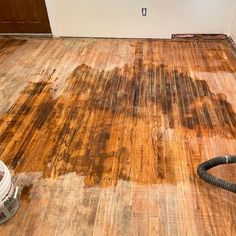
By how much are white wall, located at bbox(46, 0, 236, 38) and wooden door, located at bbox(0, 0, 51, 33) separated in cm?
14

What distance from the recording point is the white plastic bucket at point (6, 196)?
1374 millimetres

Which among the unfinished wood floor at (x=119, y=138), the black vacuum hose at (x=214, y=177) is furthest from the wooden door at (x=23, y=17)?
the black vacuum hose at (x=214, y=177)

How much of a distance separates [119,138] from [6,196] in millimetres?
936

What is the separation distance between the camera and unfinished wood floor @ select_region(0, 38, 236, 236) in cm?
150

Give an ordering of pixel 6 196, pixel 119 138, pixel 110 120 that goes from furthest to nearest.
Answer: pixel 110 120 < pixel 119 138 < pixel 6 196

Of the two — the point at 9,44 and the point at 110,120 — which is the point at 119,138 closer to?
the point at 110,120

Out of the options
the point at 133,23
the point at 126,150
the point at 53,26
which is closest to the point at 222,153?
the point at 126,150

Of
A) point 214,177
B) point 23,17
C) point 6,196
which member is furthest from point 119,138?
point 23,17

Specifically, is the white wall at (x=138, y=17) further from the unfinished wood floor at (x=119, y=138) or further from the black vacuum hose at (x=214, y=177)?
the black vacuum hose at (x=214, y=177)

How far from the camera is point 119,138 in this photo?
2.05m

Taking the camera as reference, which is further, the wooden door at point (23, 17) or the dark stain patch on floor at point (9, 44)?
the wooden door at point (23, 17)

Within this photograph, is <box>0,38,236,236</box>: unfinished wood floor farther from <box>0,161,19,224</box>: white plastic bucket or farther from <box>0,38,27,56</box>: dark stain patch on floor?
<box>0,38,27,56</box>: dark stain patch on floor

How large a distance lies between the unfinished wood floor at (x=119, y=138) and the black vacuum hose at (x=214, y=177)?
0.05m

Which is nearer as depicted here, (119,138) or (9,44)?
(119,138)
